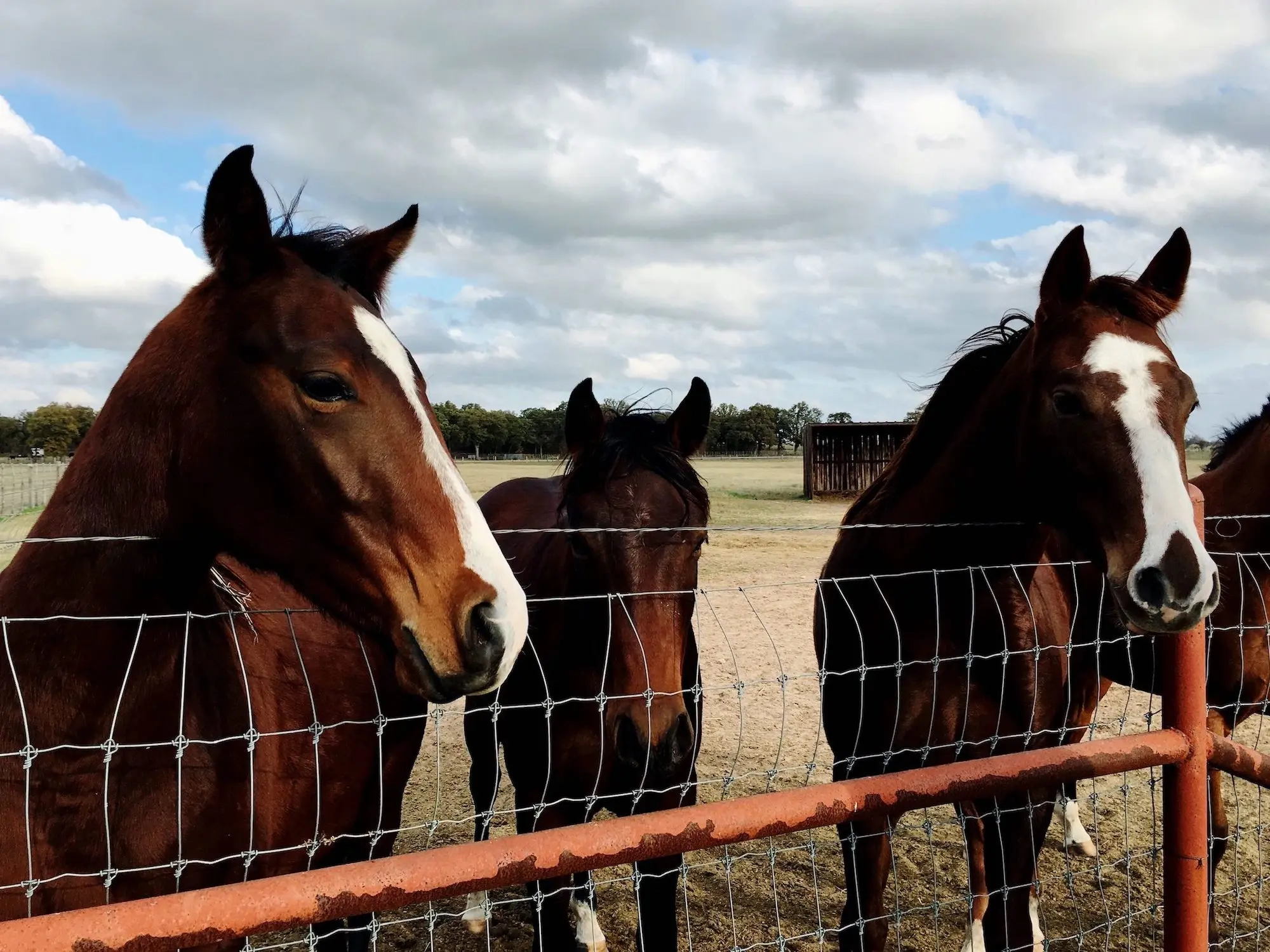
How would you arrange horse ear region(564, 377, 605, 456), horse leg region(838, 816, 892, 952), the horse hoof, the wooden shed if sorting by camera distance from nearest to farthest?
1. horse leg region(838, 816, 892, 952)
2. horse ear region(564, 377, 605, 456)
3. the horse hoof
4. the wooden shed

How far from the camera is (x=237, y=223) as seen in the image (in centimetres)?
189

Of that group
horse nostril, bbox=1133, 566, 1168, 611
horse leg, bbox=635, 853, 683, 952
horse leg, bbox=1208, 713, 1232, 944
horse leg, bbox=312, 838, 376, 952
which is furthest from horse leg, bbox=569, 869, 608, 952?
horse leg, bbox=1208, 713, 1232, 944

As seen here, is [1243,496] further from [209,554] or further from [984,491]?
[209,554]

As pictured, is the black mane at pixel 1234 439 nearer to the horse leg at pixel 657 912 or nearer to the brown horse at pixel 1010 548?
Result: the brown horse at pixel 1010 548

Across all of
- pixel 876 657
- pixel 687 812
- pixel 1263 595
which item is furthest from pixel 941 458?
pixel 1263 595

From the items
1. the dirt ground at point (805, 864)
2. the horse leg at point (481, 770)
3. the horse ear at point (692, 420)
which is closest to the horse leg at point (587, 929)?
the dirt ground at point (805, 864)

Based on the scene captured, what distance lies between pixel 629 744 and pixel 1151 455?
5.62 feet

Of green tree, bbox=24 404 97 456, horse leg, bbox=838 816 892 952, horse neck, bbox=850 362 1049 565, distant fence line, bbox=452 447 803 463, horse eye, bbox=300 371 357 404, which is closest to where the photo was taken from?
horse eye, bbox=300 371 357 404

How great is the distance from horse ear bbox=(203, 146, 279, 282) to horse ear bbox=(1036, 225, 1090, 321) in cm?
235

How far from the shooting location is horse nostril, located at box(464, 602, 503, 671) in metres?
1.66

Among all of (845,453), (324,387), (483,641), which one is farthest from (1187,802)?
(845,453)

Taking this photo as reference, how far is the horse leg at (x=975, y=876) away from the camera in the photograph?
3723 millimetres

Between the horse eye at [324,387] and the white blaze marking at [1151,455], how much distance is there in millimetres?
2062

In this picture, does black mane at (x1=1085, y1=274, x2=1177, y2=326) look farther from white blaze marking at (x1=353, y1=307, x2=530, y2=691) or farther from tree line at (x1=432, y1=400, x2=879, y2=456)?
tree line at (x1=432, y1=400, x2=879, y2=456)
